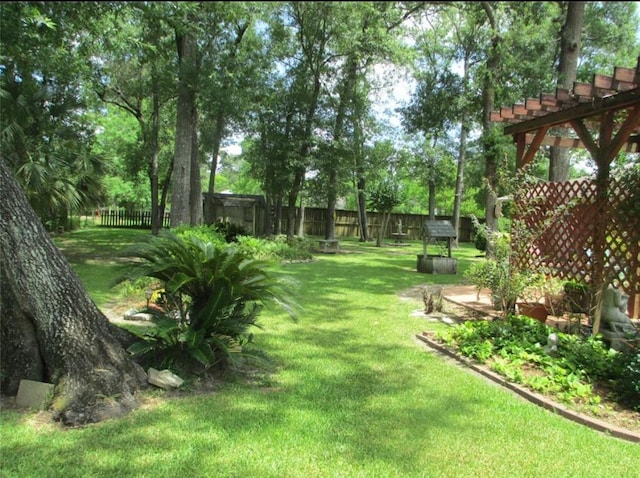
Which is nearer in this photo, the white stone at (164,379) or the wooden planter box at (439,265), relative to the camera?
the white stone at (164,379)

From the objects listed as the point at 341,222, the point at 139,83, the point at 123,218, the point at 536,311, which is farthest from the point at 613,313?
the point at 123,218

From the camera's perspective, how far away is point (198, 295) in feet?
11.8

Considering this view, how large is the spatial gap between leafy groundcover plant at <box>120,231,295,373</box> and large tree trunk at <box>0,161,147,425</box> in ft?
1.57

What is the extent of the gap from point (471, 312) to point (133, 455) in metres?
5.07

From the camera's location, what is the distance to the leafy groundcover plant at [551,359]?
3.36m

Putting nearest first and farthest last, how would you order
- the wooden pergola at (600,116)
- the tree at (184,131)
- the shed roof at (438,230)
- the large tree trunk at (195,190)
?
the wooden pergola at (600,116), the shed roof at (438,230), the tree at (184,131), the large tree trunk at (195,190)

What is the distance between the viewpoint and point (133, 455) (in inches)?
92.7

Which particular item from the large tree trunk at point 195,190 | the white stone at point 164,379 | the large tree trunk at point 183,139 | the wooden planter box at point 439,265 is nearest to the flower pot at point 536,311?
the white stone at point 164,379

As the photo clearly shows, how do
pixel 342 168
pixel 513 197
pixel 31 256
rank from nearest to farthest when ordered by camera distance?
pixel 31 256, pixel 513 197, pixel 342 168

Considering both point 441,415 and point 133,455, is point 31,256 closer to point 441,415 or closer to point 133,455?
point 133,455

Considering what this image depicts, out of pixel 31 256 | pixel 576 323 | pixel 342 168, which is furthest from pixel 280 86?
pixel 31 256

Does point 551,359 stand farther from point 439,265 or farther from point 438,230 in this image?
point 439,265

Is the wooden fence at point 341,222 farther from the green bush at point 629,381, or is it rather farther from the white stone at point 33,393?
the white stone at point 33,393

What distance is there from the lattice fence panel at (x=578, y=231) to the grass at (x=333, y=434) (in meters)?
2.50
